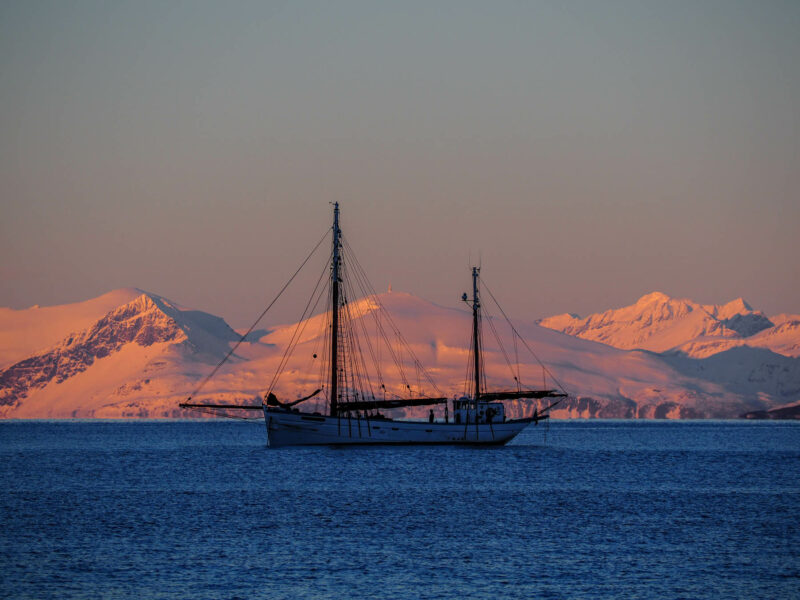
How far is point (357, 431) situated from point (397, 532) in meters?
72.7

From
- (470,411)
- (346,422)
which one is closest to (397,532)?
(346,422)

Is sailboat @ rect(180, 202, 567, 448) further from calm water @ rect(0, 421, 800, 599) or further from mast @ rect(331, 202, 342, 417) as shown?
calm water @ rect(0, 421, 800, 599)

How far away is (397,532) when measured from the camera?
226 ft

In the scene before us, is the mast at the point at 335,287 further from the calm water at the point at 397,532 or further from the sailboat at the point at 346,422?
the calm water at the point at 397,532

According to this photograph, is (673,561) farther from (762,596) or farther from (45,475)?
(45,475)

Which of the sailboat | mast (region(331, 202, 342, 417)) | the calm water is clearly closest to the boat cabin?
the sailboat

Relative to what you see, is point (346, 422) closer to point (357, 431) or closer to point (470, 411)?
point (357, 431)

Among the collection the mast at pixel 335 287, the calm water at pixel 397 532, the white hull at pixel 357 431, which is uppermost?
the mast at pixel 335 287

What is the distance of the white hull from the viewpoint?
13888 cm

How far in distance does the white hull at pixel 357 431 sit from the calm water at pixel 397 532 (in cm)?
1604

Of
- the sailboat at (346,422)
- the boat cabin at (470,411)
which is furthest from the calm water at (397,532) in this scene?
the boat cabin at (470,411)

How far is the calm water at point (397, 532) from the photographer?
5266cm

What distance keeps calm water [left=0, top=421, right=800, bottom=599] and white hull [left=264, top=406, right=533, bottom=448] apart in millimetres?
16037

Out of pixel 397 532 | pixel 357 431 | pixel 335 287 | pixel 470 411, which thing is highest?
pixel 335 287
